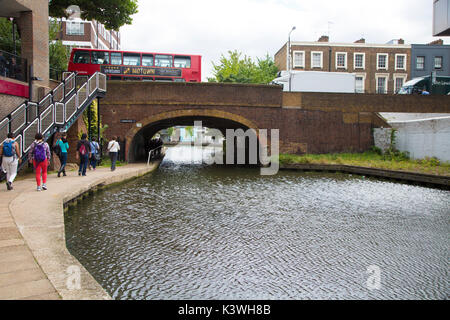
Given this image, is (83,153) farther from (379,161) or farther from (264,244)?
(379,161)

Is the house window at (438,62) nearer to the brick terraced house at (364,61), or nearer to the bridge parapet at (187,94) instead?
the brick terraced house at (364,61)

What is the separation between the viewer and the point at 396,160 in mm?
17250

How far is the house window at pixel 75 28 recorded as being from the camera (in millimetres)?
34562

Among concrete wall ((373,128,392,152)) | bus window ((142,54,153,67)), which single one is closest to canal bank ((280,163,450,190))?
concrete wall ((373,128,392,152))

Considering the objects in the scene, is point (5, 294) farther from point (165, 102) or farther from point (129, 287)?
point (165, 102)

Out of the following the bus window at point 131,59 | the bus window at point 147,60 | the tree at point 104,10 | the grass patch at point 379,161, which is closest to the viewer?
the grass patch at point 379,161

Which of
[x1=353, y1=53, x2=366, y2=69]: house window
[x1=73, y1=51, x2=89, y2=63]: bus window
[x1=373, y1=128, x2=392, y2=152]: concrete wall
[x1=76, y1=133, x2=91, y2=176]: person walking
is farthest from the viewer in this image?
[x1=353, y1=53, x2=366, y2=69]: house window

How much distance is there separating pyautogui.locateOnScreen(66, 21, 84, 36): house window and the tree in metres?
14.4

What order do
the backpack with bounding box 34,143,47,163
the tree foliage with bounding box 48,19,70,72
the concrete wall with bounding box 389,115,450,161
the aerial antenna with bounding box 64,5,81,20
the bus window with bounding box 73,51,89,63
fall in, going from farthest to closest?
the tree foliage with bounding box 48,19,70,72 → the bus window with bounding box 73,51,89,63 → the aerial antenna with bounding box 64,5,81,20 → the concrete wall with bounding box 389,115,450,161 → the backpack with bounding box 34,143,47,163

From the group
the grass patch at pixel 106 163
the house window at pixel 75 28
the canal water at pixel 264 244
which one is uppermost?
the house window at pixel 75 28

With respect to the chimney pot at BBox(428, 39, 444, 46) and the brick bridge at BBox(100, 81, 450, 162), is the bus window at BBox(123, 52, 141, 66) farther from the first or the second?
the chimney pot at BBox(428, 39, 444, 46)

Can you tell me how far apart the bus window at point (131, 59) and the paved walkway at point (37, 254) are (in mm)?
13661

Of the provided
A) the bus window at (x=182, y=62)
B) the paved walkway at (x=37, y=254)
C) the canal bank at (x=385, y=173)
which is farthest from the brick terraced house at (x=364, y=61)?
the paved walkway at (x=37, y=254)

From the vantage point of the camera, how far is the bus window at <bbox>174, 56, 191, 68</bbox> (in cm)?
2066
